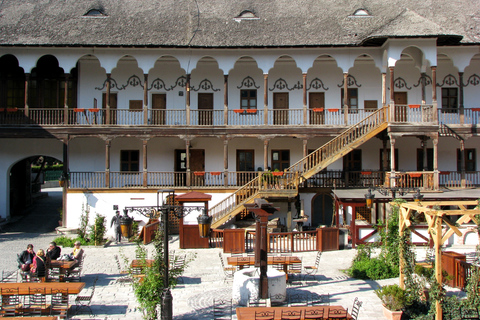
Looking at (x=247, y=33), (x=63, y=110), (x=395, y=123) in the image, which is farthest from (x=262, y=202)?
(x=63, y=110)

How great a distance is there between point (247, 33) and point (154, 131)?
741 cm

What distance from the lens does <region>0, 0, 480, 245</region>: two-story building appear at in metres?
24.0

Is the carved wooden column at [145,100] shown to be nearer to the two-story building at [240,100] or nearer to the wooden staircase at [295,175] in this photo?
the two-story building at [240,100]

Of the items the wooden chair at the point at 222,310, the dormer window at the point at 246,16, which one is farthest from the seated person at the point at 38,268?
the dormer window at the point at 246,16

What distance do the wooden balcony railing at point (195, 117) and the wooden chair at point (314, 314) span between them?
15853 mm

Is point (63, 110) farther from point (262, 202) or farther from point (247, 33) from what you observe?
point (262, 202)

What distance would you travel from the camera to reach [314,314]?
Result: 33.0ft

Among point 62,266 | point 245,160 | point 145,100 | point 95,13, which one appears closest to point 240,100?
point 245,160

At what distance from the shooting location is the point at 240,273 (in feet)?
41.9

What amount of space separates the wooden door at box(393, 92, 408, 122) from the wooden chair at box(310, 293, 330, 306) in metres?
13.2

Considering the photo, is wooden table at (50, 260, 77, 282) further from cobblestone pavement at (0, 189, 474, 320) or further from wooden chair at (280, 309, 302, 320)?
wooden chair at (280, 309, 302, 320)

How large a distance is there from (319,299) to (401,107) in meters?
16.3

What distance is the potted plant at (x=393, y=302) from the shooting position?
1104 cm

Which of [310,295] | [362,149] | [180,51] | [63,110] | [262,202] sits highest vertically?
[180,51]
